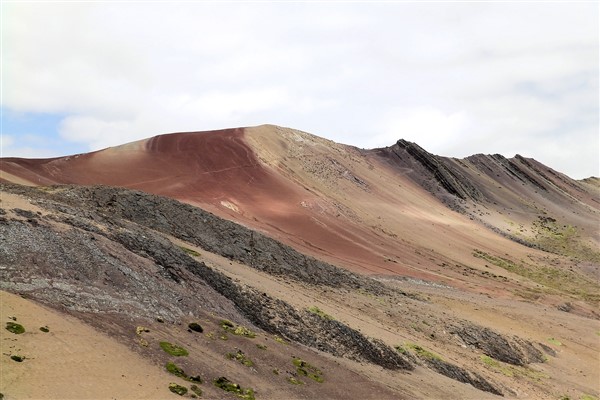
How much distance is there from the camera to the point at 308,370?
19.4 m

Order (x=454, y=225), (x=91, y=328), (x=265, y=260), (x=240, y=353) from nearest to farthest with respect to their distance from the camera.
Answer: (x=91, y=328)
(x=240, y=353)
(x=265, y=260)
(x=454, y=225)

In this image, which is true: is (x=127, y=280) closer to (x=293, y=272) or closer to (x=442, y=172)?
(x=293, y=272)

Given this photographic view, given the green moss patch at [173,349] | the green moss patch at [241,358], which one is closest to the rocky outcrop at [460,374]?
the green moss patch at [241,358]

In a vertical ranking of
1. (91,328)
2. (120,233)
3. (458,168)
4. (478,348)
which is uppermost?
(458,168)

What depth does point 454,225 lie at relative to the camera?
7619 centimetres

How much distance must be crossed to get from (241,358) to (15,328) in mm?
6974

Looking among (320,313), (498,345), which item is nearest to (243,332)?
(320,313)

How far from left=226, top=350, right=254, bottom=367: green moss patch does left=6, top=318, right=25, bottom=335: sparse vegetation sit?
250 inches

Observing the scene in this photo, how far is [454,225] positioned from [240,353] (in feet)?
205

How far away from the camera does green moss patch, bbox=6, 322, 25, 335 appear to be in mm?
13888

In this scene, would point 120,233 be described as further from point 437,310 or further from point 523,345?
point 523,345

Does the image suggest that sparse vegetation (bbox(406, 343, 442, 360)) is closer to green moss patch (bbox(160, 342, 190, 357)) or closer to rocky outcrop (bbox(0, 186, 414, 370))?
rocky outcrop (bbox(0, 186, 414, 370))

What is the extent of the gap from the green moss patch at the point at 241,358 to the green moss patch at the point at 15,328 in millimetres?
6339

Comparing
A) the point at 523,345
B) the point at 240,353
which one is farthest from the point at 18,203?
the point at 523,345
